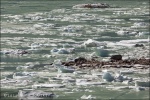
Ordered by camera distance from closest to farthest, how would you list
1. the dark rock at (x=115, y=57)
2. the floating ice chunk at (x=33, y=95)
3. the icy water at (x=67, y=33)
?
the floating ice chunk at (x=33, y=95)
the icy water at (x=67, y=33)
the dark rock at (x=115, y=57)

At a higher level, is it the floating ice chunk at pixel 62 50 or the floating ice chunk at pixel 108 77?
the floating ice chunk at pixel 62 50

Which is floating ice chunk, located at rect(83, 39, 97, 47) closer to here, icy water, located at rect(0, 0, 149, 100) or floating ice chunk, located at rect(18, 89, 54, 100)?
icy water, located at rect(0, 0, 149, 100)

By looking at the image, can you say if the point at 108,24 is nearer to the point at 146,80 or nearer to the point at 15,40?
the point at 15,40

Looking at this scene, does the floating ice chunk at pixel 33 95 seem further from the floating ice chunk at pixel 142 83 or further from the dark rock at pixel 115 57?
the dark rock at pixel 115 57

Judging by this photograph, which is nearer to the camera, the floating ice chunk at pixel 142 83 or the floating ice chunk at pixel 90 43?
the floating ice chunk at pixel 142 83

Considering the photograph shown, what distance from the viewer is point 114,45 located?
690 inches

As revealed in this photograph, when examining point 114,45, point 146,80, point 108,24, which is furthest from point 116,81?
point 108,24

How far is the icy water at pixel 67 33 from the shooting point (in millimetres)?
11633

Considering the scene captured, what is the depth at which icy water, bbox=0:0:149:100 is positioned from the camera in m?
11.6

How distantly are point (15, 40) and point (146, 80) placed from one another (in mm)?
7272

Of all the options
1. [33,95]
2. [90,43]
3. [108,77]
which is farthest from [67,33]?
[33,95]

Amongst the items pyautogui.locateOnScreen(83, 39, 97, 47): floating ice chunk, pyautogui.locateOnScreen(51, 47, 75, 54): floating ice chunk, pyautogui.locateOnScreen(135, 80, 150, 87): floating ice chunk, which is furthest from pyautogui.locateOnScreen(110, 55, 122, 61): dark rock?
pyautogui.locateOnScreen(83, 39, 97, 47): floating ice chunk

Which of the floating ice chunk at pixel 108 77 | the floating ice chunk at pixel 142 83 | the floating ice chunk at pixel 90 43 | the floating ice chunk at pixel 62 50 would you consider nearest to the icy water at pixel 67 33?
the floating ice chunk at pixel 62 50

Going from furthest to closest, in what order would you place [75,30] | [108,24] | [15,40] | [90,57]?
[108,24] < [75,30] < [15,40] < [90,57]
